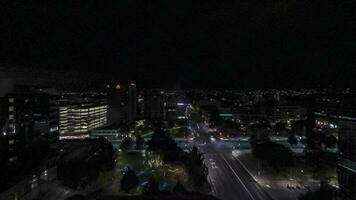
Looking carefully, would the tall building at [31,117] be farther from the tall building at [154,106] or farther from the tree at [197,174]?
the tall building at [154,106]

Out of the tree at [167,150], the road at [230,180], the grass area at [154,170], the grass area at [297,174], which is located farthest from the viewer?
the tree at [167,150]

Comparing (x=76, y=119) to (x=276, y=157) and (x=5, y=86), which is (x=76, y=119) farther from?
(x=276, y=157)

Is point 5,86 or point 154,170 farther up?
point 5,86

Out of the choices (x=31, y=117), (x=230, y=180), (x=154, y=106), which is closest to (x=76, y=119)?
(x=31, y=117)

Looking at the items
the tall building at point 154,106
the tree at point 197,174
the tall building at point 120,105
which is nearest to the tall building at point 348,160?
the tree at point 197,174

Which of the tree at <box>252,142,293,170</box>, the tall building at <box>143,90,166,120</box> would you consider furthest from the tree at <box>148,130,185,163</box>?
the tall building at <box>143,90,166,120</box>
